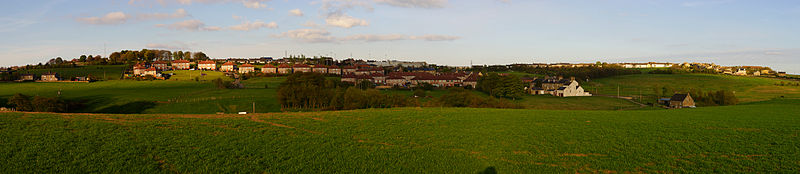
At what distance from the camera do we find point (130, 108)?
65.9 metres

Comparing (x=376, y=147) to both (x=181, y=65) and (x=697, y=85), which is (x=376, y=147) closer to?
(x=697, y=85)

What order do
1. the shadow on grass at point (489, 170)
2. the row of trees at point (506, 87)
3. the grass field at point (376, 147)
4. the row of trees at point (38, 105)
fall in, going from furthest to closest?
the row of trees at point (506, 87) < the row of trees at point (38, 105) < the shadow on grass at point (489, 170) < the grass field at point (376, 147)

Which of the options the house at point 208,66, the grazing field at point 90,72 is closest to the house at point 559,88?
the house at point 208,66

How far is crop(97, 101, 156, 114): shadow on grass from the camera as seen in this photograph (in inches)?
2501

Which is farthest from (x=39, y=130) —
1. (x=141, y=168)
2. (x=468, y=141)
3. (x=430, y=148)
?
(x=468, y=141)

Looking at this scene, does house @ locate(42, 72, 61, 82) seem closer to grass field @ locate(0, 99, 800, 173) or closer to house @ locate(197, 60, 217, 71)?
house @ locate(197, 60, 217, 71)

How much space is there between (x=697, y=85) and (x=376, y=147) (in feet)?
462

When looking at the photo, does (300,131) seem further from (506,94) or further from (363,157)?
(506,94)

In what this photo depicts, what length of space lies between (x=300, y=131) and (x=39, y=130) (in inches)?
445

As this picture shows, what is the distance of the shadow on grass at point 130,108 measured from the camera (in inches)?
2501

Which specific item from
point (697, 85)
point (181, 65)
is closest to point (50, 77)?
point (181, 65)

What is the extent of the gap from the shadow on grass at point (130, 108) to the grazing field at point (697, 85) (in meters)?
104

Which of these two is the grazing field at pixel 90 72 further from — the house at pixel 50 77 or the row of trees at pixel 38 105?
the row of trees at pixel 38 105

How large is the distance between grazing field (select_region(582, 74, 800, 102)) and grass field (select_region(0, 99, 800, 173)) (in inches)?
3797
